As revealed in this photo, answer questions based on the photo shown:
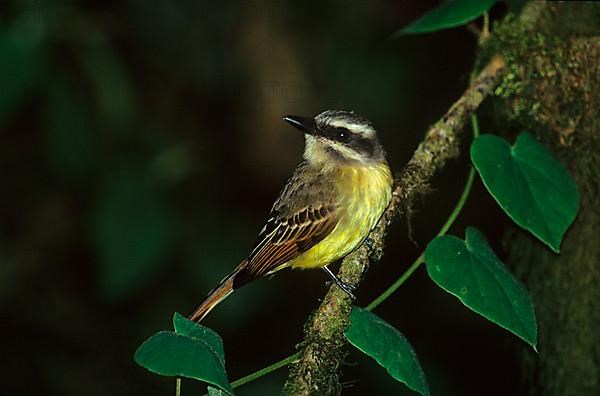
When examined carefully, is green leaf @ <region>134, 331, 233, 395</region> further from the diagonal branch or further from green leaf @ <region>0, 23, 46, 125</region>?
green leaf @ <region>0, 23, 46, 125</region>

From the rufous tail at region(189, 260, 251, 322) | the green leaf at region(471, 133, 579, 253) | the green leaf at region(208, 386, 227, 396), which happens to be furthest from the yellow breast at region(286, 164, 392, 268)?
the green leaf at region(208, 386, 227, 396)

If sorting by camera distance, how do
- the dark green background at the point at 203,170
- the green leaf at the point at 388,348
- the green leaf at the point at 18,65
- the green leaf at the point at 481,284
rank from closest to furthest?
the green leaf at the point at 388,348
the green leaf at the point at 481,284
the green leaf at the point at 18,65
the dark green background at the point at 203,170

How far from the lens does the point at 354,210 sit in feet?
11.1

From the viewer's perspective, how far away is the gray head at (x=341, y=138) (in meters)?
3.55

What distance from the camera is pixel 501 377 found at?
5289mm

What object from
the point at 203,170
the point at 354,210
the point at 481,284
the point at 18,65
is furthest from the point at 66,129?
the point at 481,284

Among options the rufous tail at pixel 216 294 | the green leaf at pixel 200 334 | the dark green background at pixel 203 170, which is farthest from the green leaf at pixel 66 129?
the green leaf at pixel 200 334

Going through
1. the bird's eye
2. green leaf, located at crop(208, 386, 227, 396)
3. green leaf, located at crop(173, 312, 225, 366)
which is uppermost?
green leaf, located at crop(173, 312, 225, 366)

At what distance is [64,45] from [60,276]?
1599 millimetres

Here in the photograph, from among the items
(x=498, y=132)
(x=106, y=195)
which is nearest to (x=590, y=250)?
(x=498, y=132)

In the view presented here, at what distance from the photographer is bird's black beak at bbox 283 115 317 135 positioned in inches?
136

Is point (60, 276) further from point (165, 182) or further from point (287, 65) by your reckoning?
point (287, 65)

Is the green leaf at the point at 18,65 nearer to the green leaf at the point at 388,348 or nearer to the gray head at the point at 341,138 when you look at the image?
the gray head at the point at 341,138

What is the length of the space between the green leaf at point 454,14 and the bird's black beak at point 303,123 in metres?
0.54
